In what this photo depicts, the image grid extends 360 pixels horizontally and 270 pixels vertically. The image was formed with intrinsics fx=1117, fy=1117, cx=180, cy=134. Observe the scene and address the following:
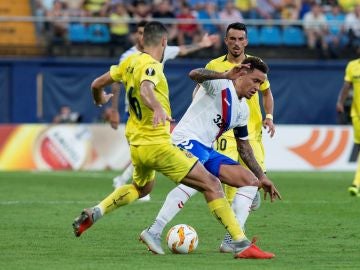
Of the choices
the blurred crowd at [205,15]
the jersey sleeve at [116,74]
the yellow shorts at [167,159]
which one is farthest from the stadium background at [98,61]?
the yellow shorts at [167,159]

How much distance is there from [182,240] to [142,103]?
132 cm

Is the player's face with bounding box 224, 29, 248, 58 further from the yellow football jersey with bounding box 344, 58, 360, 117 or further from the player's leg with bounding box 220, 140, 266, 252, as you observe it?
the yellow football jersey with bounding box 344, 58, 360, 117

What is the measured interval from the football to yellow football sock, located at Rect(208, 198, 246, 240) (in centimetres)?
47

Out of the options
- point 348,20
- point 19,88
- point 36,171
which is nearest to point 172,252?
point 36,171

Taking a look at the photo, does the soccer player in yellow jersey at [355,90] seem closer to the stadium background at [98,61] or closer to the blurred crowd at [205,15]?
the stadium background at [98,61]

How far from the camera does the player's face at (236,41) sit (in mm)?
12031

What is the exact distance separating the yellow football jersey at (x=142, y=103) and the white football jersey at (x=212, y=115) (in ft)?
1.41

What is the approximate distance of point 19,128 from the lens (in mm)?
24312

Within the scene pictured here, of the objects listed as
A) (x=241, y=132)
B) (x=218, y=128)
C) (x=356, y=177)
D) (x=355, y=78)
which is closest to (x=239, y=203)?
(x=241, y=132)

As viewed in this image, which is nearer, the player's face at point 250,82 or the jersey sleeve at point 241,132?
the player's face at point 250,82

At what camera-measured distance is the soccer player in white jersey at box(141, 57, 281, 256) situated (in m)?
10.1

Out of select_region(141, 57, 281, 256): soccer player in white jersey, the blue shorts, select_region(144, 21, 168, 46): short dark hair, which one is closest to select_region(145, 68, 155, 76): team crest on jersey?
select_region(144, 21, 168, 46): short dark hair

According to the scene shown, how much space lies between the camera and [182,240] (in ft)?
33.2

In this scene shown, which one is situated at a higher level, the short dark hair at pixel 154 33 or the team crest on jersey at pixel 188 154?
the short dark hair at pixel 154 33
